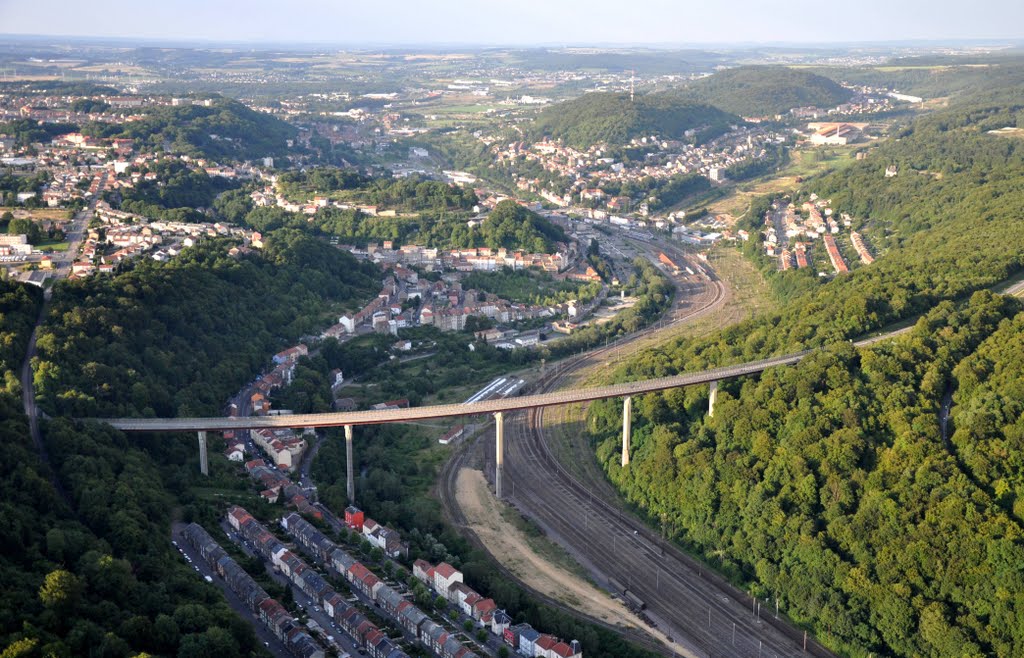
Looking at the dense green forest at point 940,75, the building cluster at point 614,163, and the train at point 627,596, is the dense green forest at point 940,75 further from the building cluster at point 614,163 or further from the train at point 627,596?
the train at point 627,596

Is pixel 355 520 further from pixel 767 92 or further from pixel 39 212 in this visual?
pixel 767 92

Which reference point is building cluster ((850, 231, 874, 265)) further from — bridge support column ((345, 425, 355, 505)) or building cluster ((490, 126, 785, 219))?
bridge support column ((345, 425, 355, 505))

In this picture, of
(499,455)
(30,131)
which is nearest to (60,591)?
(499,455)

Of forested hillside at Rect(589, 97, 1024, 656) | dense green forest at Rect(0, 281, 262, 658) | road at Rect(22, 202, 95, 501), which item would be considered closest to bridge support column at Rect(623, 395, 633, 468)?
forested hillside at Rect(589, 97, 1024, 656)

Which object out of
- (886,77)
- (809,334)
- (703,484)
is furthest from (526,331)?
(886,77)

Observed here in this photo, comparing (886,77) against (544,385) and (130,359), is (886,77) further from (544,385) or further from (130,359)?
(130,359)

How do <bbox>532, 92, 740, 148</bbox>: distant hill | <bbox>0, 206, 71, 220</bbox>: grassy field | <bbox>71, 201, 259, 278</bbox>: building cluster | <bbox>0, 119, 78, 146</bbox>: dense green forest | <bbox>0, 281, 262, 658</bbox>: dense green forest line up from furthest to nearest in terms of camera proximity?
<bbox>532, 92, 740, 148</bbox>: distant hill < <bbox>0, 119, 78, 146</bbox>: dense green forest < <bbox>0, 206, 71, 220</bbox>: grassy field < <bbox>71, 201, 259, 278</bbox>: building cluster < <bbox>0, 281, 262, 658</bbox>: dense green forest
